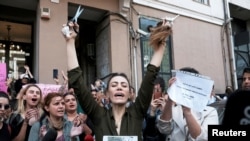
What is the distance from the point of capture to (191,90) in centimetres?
247

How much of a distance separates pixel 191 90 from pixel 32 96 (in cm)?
225

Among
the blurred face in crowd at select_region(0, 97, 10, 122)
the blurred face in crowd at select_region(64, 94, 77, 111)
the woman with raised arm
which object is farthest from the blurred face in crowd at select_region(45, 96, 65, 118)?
the woman with raised arm

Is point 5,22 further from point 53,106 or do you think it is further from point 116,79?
point 116,79

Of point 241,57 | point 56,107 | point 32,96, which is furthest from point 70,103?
point 241,57

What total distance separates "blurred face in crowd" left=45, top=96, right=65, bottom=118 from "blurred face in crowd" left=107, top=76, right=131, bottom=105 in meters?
0.85

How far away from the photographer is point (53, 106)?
3398mm

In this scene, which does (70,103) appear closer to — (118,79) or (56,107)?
(56,107)

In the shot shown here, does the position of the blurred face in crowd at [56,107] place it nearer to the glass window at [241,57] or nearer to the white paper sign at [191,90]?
the white paper sign at [191,90]

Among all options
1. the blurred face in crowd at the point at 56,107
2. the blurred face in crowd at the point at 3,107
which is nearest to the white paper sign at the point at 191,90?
the blurred face in crowd at the point at 56,107

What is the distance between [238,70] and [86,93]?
11075mm

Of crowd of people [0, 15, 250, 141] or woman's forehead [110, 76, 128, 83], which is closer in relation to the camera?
crowd of people [0, 15, 250, 141]

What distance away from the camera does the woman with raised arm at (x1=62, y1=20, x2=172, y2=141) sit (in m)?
2.62

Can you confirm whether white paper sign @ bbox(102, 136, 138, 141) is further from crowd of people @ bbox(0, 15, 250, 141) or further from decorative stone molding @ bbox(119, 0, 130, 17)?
decorative stone molding @ bbox(119, 0, 130, 17)

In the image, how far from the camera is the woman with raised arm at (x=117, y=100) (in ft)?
8.59
